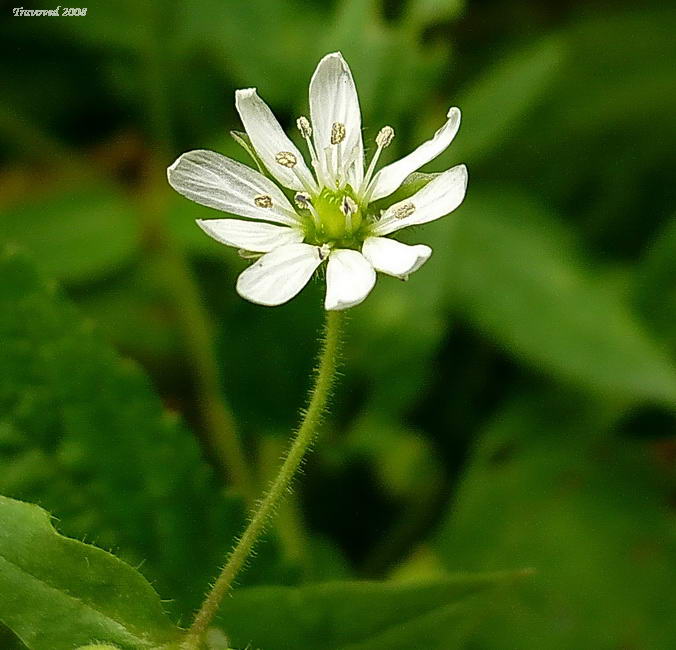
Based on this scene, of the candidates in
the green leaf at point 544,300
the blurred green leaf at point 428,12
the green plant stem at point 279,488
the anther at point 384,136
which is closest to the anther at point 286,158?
the anther at point 384,136

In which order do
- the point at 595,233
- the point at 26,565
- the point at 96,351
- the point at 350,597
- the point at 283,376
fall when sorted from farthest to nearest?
the point at 595,233, the point at 283,376, the point at 96,351, the point at 350,597, the point at 26,565

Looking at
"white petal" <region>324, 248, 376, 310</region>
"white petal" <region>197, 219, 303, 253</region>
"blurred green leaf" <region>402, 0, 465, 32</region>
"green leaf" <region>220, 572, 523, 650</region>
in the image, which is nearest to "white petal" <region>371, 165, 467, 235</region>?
"white petal" <region>324, 248, 376, 310</region>

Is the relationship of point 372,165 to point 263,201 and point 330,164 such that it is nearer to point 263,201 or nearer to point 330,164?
point 330,164

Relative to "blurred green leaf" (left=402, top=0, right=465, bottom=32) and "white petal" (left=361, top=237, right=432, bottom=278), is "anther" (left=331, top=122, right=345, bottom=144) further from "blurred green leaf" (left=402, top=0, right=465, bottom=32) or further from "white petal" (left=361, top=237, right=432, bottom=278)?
"blurred green leaf" (left=402, top=0, right=465, bottom=32)

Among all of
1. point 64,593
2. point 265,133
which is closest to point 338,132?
point 265,133

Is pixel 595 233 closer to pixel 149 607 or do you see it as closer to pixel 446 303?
pixel 446 303

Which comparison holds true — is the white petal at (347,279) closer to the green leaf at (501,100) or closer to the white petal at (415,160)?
the white petal at (415,160)

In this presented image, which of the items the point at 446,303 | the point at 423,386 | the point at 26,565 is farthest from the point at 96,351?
the point at 446,303
